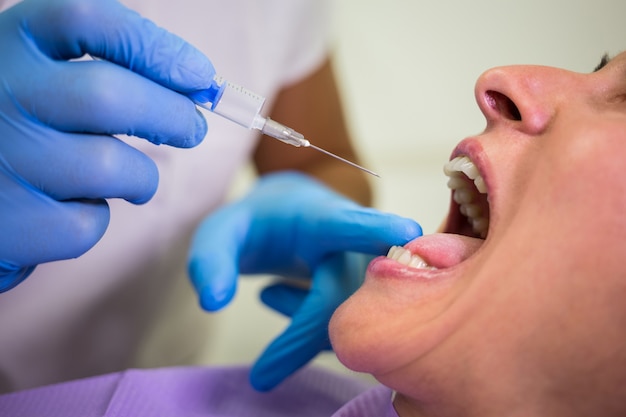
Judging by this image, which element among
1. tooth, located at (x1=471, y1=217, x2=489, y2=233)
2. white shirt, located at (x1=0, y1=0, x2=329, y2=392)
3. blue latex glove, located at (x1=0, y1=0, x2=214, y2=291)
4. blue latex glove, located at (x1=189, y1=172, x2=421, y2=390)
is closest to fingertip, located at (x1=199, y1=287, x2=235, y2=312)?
blue latex glove, located at (x1=189, y1=172, x2=421, y2=390)

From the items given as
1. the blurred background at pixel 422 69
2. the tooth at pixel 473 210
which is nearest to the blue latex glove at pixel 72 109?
the tooth at pixel 473 210

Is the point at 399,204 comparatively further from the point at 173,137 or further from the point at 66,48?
the point at 66,48

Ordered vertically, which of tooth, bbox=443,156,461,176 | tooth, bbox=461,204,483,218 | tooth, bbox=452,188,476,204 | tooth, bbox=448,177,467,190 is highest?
tooth, bbox=443,156,461,176

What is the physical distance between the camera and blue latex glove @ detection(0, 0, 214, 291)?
0.75 meters

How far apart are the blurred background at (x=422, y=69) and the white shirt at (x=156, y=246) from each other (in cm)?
29

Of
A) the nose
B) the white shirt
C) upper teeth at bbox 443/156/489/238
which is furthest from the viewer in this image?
the white shirt

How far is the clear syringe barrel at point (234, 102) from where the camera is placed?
85 cm

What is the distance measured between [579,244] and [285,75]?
1.04 m

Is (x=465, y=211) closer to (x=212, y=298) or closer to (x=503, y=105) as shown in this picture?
(x=503, y=105)

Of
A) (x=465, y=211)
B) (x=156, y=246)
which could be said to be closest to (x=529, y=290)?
(x=465, y=211)

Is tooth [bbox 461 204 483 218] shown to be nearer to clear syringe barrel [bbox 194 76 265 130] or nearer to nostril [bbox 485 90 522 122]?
nostril [bbox 485 90 522 122]

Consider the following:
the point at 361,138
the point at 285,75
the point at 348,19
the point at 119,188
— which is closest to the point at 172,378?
the point at 119,188

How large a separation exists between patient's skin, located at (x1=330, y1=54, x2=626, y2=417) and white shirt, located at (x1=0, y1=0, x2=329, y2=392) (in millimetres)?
645

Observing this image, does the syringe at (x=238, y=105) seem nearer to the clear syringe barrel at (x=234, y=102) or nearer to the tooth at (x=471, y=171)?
the clear syringe barrel at (x=234, y=102)
